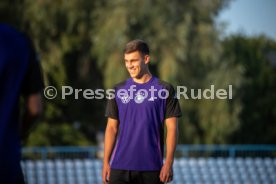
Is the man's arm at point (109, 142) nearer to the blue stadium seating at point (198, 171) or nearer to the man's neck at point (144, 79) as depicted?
the man's neck at point (144, 79)

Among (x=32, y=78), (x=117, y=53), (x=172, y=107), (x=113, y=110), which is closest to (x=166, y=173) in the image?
(x=172, y=107)

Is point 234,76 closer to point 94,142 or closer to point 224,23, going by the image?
point 224,23

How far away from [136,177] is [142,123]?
1.49 feet

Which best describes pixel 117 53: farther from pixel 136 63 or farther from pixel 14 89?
pixel 14 89

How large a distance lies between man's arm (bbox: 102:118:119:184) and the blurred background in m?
15.1

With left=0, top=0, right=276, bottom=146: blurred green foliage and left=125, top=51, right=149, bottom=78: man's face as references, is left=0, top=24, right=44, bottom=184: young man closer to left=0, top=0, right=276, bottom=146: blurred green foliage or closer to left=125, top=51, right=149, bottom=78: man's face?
left=125, top=51, right=149, bottom=78: man's face

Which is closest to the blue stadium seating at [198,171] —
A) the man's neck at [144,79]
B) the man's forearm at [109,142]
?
the man's forearm at [109,142]

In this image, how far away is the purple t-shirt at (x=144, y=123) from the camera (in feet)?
17.7

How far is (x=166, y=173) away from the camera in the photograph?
531 cm

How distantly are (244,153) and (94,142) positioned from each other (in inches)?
357

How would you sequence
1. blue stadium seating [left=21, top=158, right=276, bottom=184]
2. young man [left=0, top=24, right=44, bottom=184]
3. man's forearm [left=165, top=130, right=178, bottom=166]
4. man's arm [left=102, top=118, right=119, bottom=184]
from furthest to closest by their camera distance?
blue stadium seating [left=21, top=158, right=276, bottom=184] → man's arm [left=102, top=118, right=119, bottom=184] → man's forearm [left=165, top=130, right=178, bottom=166] → young man [left=0, top=24, right=44, bottom=184]

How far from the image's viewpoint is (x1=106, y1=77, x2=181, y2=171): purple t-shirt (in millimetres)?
5387

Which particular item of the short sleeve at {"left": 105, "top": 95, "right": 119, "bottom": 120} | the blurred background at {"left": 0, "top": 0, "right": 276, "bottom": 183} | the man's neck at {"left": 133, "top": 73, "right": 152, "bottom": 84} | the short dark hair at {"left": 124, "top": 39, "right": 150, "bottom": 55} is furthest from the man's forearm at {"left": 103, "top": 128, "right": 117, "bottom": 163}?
the blurred background at {"left": 0, "top": 0, "right": 276, "bottom": 183}

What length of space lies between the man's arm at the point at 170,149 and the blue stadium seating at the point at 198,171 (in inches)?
401
